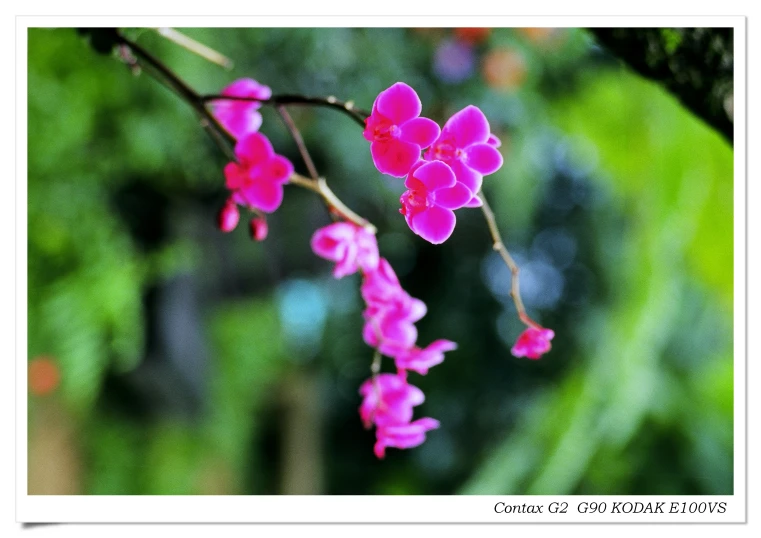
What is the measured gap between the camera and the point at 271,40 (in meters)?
1.41

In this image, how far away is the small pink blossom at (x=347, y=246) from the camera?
0.45 meters

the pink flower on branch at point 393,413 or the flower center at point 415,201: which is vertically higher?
the flower center at point 415,201

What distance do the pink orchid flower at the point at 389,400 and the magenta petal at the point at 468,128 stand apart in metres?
0.19

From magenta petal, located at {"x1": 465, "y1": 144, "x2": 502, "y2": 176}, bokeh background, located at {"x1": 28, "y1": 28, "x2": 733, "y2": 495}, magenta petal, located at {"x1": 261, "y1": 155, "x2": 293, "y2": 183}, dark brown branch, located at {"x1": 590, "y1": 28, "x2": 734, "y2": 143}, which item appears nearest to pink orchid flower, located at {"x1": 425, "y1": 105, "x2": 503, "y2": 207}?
magenta petal, located at {"x1": 465, "y1": 144, "x2": 502, "y2": 176}

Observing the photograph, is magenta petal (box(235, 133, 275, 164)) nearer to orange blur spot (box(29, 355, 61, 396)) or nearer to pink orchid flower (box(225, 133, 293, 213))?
pink orchid flower (box(225, 133, 293, 213))

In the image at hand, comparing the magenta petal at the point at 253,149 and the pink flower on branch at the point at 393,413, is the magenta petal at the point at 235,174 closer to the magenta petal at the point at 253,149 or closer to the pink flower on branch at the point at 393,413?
the magenta petal at the point at 253,149

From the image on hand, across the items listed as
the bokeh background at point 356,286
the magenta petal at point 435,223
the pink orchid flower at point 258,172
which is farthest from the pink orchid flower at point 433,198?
the bokeh background at point 356,286
